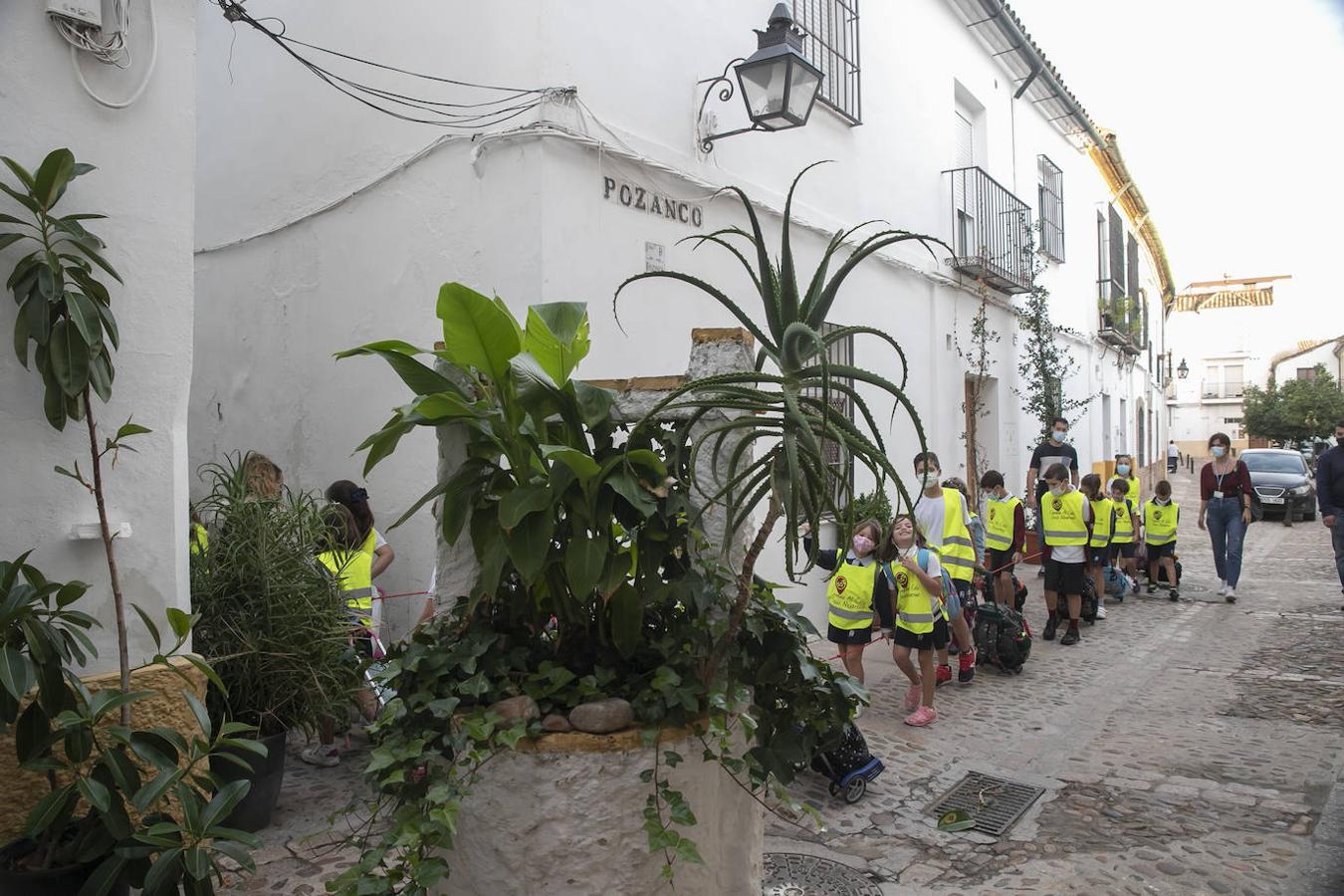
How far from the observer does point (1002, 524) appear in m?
8.71

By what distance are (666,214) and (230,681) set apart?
4155 mm

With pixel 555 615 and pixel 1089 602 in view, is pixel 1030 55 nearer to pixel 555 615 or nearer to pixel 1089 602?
pixel 1089 602

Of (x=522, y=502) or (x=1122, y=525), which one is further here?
(x=1122, y=525)

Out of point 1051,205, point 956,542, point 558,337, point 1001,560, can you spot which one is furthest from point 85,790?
point 1051,205

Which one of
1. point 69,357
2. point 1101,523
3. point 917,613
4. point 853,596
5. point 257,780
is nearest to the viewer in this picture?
point 69,357

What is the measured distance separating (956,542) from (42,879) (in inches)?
235

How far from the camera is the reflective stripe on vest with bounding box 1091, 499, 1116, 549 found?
9.19m

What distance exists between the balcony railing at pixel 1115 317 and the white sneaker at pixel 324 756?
17.6 metres

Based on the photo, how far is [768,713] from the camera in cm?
283

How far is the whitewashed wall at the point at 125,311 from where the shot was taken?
3.40 metres

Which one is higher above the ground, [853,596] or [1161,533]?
[853,596]

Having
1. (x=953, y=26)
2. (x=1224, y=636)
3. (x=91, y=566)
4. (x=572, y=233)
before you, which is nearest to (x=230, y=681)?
(x=91, y=566)

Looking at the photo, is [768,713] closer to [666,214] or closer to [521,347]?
[521,347]

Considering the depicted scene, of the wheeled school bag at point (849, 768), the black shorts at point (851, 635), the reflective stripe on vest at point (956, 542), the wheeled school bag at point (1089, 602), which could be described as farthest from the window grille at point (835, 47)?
the wheeled school bag at point (849, 768)
